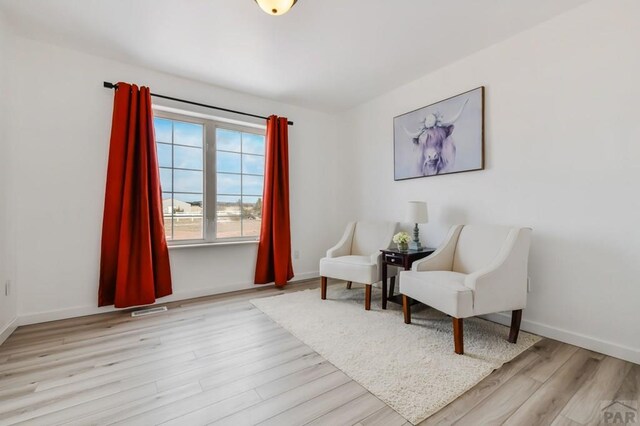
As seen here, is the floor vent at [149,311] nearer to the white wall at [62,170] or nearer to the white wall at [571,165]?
the white wall at [62,170]

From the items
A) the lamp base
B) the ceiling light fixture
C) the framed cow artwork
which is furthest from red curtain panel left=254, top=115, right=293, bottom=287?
the ceiling light fixture

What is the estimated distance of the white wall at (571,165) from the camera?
1.89 meters

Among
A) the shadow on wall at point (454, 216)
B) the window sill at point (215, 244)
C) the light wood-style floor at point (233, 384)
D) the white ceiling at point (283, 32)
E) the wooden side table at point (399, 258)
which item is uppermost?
the white ceiling at point (283, 32)

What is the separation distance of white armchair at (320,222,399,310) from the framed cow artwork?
0.74 meters

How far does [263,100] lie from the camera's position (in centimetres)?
377

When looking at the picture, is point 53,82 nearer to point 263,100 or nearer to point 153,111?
point 153,111

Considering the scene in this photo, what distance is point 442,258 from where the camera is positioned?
101 inches

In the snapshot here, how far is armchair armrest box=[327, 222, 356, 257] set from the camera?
330cm

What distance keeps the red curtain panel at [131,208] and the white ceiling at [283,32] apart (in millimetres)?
532

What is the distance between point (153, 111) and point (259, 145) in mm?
1280

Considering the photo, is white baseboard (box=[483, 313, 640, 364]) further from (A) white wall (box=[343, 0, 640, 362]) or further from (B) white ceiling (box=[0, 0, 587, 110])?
(B) white ceiling (box=[0, 0, 587, 110])

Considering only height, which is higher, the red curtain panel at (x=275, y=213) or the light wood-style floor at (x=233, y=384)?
the red curtain panel at (x=275, y=213)

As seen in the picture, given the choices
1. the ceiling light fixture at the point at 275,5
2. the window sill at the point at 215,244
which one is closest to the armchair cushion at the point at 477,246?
the ceiling light fixture at the point at 275,5

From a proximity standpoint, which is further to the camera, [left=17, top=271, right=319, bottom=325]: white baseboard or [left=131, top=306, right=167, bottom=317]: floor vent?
[left=131, top=306, right=167, bottom=317]: floor vent
